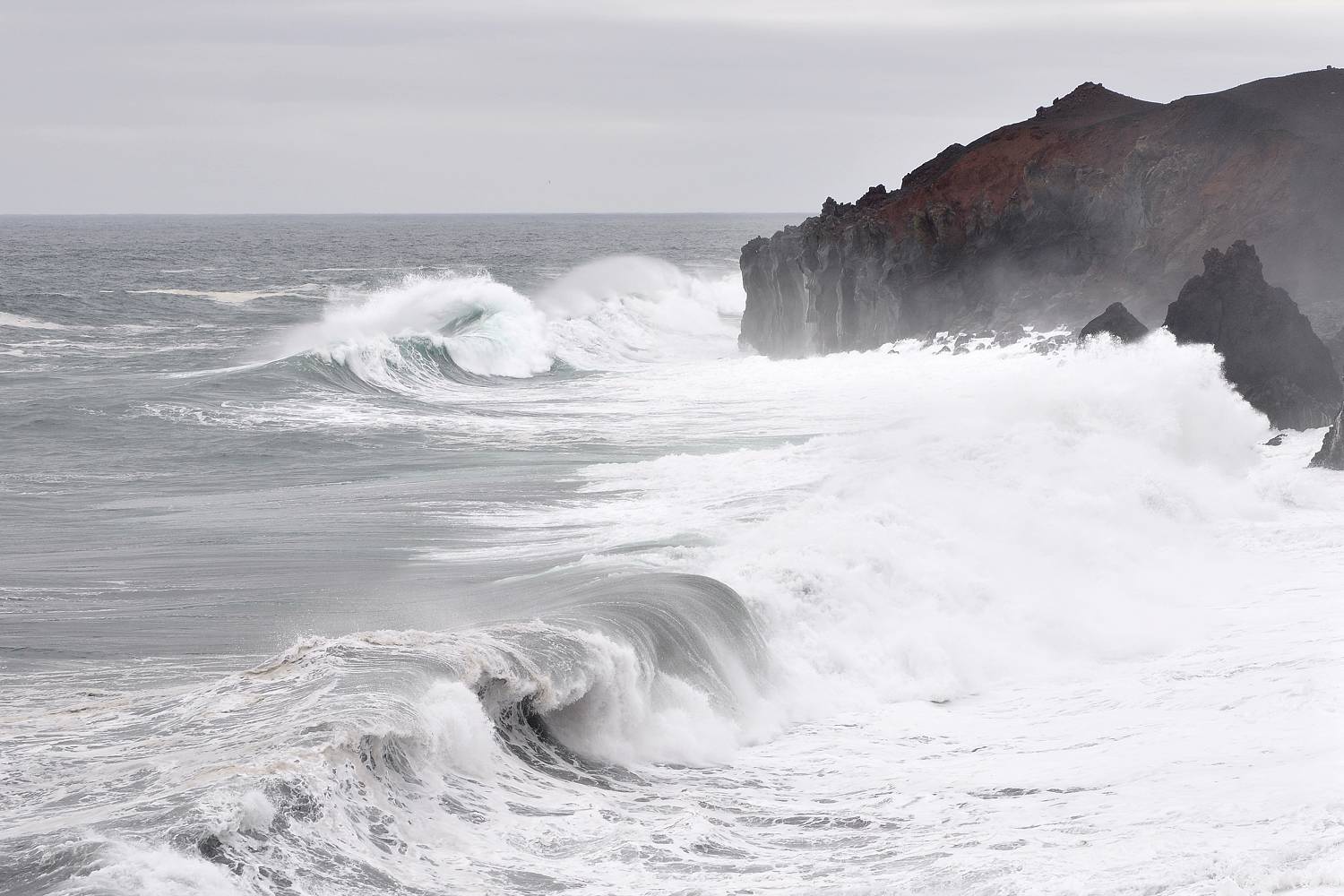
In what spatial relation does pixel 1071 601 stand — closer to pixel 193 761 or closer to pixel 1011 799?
pixel 1011 799

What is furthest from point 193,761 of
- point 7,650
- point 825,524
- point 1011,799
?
point 825,524

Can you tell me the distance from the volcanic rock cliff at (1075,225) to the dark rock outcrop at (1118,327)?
5.28m

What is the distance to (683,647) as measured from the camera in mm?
10070

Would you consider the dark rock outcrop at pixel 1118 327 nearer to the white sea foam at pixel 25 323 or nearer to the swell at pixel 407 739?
the swell at pixel 407 739

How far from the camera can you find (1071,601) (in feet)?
40.6

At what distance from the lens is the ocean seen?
269 inches

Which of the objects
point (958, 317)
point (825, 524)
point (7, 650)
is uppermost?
point (958, 317)

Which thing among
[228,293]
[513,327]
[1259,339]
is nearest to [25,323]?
[513,327]

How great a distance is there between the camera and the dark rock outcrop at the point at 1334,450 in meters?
16.5

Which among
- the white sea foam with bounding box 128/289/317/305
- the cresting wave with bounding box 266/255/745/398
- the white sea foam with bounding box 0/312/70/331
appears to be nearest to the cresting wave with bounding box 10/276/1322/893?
the cresting wave with bounding box 266/255/745/398

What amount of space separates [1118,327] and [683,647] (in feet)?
50.6

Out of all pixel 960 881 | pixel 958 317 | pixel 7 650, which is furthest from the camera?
pixel 958 317

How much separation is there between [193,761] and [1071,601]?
800 centimetres

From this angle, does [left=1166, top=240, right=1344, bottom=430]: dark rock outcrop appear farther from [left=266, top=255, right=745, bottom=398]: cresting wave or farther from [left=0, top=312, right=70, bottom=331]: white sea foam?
[left=0, top=312, right=70, bottom=331]: white sea foam
